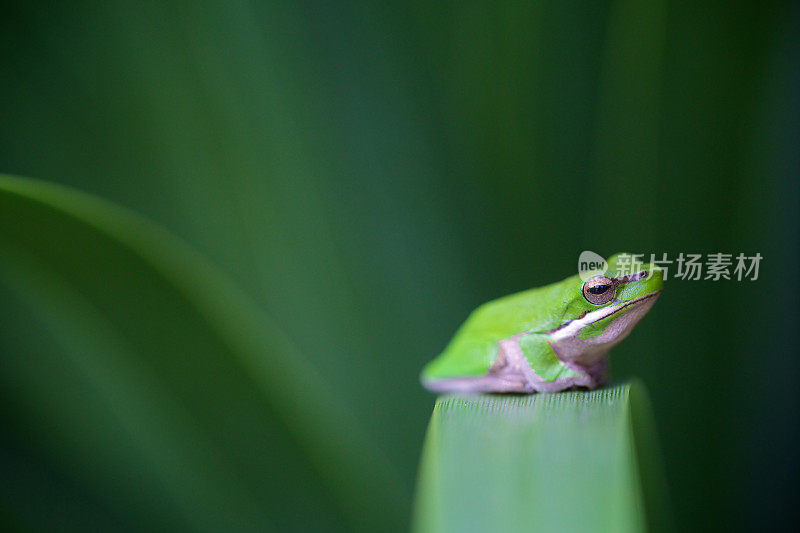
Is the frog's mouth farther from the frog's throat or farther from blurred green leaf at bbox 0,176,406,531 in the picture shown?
blurred green leaf at bbox 0,176,406,531

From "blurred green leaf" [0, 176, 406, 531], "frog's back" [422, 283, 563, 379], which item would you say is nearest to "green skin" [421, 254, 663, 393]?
"frog's back" [422, 283, 563, 379]

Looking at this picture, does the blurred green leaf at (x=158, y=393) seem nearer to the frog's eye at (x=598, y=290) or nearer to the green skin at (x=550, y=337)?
the green skin at (x=550, y=337)

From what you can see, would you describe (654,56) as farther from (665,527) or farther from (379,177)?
(665,527)

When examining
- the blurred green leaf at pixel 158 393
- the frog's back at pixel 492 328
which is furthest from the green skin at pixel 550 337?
the blurred green leaf at pixel 158 393

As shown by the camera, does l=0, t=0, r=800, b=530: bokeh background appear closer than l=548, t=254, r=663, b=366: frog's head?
No

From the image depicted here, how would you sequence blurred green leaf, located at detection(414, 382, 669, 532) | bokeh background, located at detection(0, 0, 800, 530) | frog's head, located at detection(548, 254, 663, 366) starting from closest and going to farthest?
blurred green leaf, located at detection(414, 382, 669, 532) < frog's head, located at detection(548, 254, 663, 366) < bokeh background, located at detection(0, 0, 800, 530)

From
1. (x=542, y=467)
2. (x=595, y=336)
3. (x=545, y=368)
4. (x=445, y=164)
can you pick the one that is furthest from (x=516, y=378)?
(x=445, y=164)
